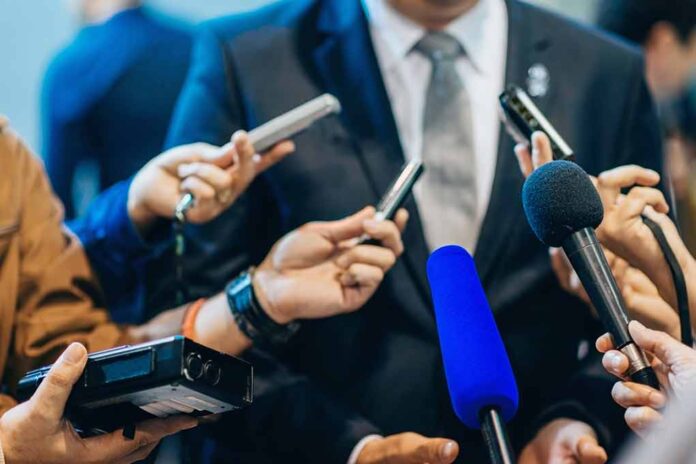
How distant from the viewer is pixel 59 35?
1.37 meters

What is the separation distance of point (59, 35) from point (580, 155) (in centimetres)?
74

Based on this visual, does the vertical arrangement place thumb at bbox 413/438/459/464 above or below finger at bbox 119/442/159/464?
below

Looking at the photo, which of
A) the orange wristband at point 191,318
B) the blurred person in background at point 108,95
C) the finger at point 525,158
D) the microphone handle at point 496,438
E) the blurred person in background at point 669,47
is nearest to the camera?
the microphone handle at point 496,438

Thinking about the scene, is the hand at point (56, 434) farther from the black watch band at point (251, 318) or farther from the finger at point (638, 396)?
the finger at point (638, 396)

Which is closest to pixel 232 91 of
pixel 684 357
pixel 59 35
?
pixel 59 35

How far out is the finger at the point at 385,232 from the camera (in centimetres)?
96

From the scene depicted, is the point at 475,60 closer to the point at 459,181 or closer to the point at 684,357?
the point at 459,181

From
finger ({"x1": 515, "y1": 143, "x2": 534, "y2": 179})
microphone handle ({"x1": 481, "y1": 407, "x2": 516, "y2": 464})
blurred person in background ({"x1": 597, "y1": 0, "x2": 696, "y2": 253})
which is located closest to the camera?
microphone handle ({"x1": 481, "y1": 407, "x2": 516, "y2": 464})

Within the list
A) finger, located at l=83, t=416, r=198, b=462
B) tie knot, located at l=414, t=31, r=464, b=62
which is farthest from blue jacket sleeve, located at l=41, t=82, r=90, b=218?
finger, located at l=83, t=416, r=198, b=462

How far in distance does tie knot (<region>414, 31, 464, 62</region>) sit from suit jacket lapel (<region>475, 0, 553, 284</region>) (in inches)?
2.4

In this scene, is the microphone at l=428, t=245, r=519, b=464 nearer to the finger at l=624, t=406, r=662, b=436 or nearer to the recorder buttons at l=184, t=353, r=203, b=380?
the finger at l=624, t=406, r=662, b=436

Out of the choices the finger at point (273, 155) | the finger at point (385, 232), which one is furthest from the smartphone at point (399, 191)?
the finger at point (273, 155)

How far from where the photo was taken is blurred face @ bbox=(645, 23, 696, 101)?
1533 mm

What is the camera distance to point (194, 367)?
2.40ft
